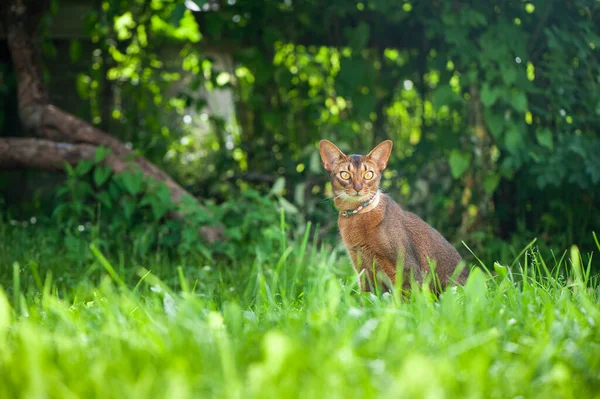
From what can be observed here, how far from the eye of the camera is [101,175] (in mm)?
4453

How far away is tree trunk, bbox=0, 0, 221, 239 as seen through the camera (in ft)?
15.2

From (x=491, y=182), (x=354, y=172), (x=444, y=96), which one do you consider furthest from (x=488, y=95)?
(x=354, y=172)

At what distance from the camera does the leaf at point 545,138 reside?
454 centimetres

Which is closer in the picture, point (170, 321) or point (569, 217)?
point (170, 321)

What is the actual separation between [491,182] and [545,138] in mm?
466

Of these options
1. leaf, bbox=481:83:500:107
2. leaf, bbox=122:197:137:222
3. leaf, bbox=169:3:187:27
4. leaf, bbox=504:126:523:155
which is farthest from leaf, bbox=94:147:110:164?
leaf, bbox=504:126:523:155

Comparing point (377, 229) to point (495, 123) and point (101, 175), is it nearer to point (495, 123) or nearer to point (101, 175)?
point (495, 123)

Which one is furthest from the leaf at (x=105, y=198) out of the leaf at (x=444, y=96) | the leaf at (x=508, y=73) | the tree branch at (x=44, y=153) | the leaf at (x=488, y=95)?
the leaf at (x=508, y=73)

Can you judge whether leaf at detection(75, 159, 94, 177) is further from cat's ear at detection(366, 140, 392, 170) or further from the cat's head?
cat's ear at detection(366, 140, 392, 170)

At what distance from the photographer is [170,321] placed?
1962 mm

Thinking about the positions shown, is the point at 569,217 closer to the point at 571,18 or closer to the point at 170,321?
the point at 571,18

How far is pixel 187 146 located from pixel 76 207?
1761 mm

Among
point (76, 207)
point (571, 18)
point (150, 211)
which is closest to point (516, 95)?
point (571, 18)

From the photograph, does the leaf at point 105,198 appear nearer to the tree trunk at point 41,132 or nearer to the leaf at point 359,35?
the tree trunk at point 41,132
